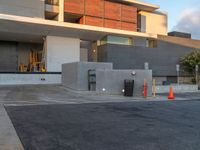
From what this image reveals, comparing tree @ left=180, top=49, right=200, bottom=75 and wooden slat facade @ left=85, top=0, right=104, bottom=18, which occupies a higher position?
wooden slat facade @ left=85, top=0, right=104, bottom=18

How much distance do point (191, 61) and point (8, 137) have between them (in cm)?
2974

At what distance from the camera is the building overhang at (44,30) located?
897 inches

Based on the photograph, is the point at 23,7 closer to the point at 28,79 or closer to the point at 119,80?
the point at 28,79

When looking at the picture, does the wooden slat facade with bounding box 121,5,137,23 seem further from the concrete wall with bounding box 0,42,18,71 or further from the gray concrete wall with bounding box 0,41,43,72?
the concrete wall with bounding box 0,42,18,71

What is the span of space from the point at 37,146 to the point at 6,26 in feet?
72.3

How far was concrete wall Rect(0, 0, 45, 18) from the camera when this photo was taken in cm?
2388

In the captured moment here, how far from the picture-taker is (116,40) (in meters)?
29.2

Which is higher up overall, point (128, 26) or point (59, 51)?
point (128, 26)

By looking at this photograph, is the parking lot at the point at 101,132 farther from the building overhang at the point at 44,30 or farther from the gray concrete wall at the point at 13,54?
the gray concrete wall at the point at 13,54

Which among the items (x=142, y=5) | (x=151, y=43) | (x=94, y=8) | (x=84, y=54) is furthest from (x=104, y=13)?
(x=151, y=43)

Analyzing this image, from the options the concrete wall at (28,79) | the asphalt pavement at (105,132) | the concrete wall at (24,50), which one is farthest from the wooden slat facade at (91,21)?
the asphalt pavement at (105,132)

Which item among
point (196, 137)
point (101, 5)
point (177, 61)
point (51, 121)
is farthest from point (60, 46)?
point (196, 137)

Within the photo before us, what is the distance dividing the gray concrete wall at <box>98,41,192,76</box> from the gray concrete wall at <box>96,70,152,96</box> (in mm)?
11696

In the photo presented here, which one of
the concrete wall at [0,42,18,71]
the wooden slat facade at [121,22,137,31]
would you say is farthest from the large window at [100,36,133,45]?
the concrete wall at [0,42,18,71]
